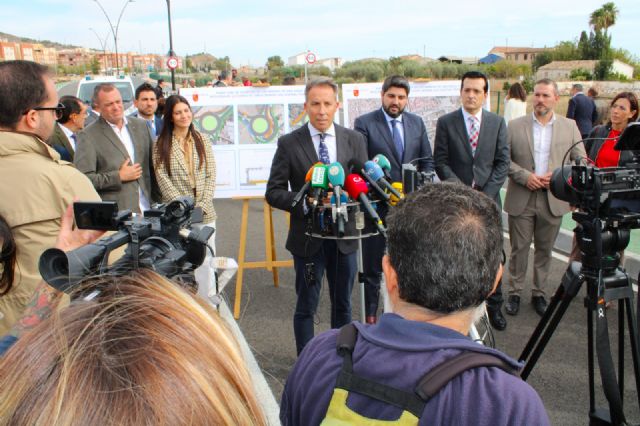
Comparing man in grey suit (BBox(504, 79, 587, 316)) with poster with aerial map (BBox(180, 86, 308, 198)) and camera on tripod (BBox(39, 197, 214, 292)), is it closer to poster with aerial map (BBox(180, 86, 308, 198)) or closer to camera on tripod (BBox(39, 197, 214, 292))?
poster with aerial map (BBox(180, 86, 308, 198))

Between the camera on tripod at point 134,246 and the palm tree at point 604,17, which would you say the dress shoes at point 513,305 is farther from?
the palm tree at point 604,17

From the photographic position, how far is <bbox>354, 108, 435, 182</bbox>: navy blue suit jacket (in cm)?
448

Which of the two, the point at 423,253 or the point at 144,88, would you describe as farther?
the point at 144,88

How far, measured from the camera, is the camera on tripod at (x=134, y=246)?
113cm

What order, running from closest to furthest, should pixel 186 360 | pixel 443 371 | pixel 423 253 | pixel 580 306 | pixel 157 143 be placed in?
pixel 186 360 → pixel 443 371 → pixel 423 253 → pixel 157 143 → pixel 580 306

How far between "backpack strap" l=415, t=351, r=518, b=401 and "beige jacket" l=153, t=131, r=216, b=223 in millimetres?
3404

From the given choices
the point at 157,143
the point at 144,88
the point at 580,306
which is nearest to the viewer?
the point at 157,143

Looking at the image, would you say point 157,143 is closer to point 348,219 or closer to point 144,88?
point 348,219

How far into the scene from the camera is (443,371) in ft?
3.61

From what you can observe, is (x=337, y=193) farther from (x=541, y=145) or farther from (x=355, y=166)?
(x=541, y=145)

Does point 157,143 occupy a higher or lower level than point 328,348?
higher

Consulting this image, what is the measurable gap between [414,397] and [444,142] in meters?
3.71

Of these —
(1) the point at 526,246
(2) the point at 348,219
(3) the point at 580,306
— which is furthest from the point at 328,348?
(3) the point at 580,306

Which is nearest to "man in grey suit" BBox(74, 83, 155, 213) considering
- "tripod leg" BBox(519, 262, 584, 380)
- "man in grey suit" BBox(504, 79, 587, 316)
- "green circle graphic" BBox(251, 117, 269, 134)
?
"green circle graphic" BBox(251, 117, 269, 134)
